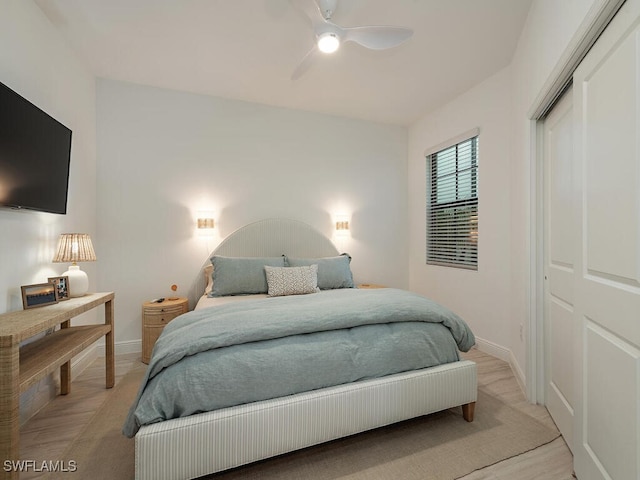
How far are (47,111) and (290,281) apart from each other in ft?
7.62

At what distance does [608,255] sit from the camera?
119 centimetres

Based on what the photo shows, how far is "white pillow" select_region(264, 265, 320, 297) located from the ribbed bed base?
4.48 ft

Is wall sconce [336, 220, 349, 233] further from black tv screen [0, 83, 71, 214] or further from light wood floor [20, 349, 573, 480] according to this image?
black tv screen [0, 83, 71, 214]

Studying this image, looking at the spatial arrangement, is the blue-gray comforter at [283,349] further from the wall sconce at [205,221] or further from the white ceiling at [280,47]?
the white ceiling at [280,47]

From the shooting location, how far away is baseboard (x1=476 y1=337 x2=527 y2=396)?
2343mm

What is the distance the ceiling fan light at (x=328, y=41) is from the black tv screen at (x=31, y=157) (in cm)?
185

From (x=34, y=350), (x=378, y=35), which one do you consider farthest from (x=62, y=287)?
(x=378, y=35)

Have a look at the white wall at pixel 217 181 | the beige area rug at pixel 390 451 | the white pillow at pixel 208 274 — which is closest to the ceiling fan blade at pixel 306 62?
the white wall at pixel 217 181

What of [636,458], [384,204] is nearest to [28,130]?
[636,458]

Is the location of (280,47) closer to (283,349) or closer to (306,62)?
(306,62)

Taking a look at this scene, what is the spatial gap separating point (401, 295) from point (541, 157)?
4.60ft

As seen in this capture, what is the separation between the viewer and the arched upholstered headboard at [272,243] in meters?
3.38

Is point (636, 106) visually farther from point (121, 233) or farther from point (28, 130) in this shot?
point (121, 233)

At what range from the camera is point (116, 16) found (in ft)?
7.13
